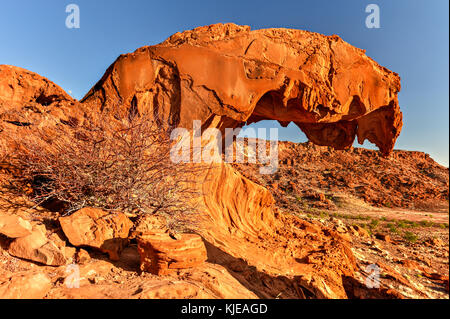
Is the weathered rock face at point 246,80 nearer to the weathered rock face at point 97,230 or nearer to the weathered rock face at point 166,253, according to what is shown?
the weathered rock face at point 97,230

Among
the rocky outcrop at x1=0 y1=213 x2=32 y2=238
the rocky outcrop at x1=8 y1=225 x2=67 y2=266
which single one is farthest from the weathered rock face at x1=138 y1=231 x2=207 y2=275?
the rocky outcrop at x1=0 y1=213 x2=32 y2=238

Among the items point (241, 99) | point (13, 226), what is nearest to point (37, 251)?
point (13, 226)

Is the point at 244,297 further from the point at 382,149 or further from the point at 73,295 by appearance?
the point at 382,149

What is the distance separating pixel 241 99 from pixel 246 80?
0.57 meters

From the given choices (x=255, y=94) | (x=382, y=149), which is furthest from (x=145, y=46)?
(x=382, y=149)

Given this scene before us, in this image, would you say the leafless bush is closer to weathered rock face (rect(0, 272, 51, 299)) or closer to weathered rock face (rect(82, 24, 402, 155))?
weathered rock face (rect(0, 272, 51, 299))

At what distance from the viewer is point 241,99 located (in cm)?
610

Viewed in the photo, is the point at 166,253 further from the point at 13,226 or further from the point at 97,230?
the point at 13,226

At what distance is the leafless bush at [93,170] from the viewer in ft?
10.7

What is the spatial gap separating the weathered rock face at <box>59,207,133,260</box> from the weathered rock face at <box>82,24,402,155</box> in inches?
98.8

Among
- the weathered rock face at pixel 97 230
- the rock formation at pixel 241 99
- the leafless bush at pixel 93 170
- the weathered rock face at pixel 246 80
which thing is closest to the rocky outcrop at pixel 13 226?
the weathered rock face at pixel 97 230

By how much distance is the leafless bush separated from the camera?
327 cm

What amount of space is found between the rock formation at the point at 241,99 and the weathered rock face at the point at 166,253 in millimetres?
666
